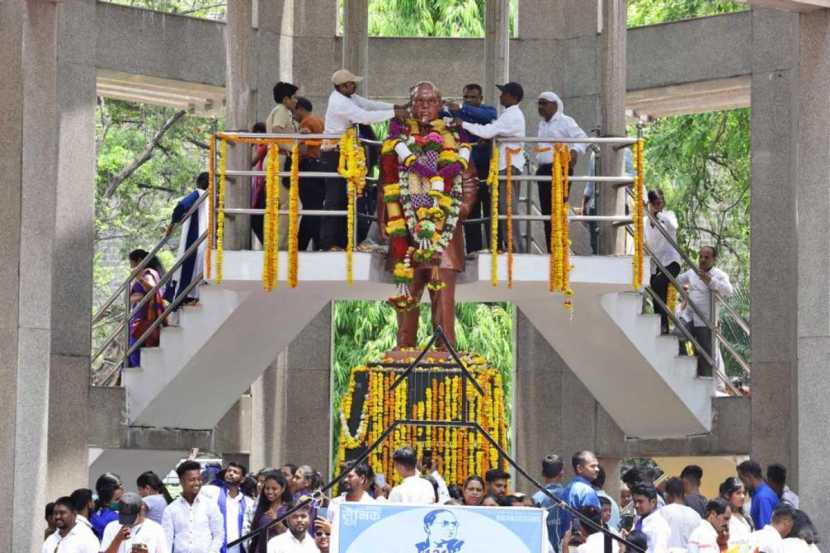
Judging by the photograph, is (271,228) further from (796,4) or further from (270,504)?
(796,4)

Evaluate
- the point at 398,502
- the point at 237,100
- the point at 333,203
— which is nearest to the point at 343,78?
the point at 237,100

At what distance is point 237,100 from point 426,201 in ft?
7.04

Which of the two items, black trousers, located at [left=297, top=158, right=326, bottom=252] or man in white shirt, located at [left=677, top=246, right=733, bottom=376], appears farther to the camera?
man in white shirt, located at [left=677, top=246, right=733, bottom=376]

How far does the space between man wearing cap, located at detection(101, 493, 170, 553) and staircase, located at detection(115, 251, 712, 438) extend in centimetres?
442

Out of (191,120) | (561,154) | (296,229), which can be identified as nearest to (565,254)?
(561,154)

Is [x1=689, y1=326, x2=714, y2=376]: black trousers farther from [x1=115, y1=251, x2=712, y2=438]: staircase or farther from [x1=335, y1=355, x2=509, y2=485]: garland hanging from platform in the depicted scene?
[x1=335, y1=355, x2=509, y2=485]: garland hanging from platform

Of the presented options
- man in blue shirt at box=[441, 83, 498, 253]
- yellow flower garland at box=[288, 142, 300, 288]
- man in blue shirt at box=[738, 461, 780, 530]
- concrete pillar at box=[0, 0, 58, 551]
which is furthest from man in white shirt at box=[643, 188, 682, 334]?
concrete pillar at box=[0, 0, 58, 551]

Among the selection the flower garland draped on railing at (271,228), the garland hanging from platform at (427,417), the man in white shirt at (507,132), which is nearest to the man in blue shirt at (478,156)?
the man in white shirt at (507,132)

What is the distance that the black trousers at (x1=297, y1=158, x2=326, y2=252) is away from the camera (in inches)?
768

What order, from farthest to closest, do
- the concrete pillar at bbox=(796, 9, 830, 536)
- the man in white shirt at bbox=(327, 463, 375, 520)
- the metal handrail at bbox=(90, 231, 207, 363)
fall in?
the metal handrail at bbox=(90, 231, 207, 363)
the concrete pillar at bbox=(796, 9, 830, 536)
the man in white shirt at bbox=(327, 463, 375, 520)

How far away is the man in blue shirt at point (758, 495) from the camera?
15945 millimetres

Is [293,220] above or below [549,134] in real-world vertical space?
below

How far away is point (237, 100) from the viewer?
19641 mm

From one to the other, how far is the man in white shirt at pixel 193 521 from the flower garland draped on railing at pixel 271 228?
126 inches
